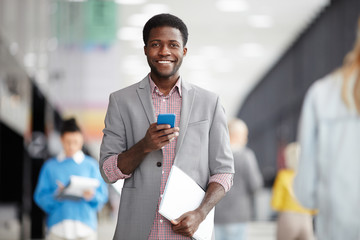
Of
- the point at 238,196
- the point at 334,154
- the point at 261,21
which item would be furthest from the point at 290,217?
the point at 261,21

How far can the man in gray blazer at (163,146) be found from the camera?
6.22 feet

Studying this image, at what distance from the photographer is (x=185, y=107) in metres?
1.95

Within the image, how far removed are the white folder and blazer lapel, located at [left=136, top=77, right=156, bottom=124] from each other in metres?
0.20

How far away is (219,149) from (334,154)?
0.57m

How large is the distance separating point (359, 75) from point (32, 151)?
809 centimetres

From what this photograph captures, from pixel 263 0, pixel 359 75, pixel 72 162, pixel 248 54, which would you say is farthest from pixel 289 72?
pixel 359 75

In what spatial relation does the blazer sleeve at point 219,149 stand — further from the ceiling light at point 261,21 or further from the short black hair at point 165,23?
the ceiling light at point 261,21

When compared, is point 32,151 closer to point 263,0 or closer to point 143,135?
point 263,0

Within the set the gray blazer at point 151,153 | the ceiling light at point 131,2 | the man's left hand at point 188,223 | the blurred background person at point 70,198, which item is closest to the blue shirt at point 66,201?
the blurred background person at point 70,198

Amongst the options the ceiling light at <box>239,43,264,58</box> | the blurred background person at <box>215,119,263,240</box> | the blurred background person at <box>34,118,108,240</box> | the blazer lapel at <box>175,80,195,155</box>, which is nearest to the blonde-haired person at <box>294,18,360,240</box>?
the blazer lapel at <box>175,80,195,155</box>

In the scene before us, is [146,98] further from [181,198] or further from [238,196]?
[238,196]

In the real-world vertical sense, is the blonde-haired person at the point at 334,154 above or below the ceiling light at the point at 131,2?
below

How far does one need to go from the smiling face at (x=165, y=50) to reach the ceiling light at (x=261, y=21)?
1170 centimetres

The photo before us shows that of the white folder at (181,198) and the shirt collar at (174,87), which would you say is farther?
the shirt collar at (174,87)
